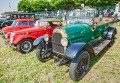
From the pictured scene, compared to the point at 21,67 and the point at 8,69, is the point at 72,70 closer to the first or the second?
the point at 21,67

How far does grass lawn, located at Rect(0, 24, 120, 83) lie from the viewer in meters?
2.74

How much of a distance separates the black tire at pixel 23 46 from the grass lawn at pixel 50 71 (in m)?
0.62

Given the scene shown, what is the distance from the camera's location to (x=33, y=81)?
2.68 m

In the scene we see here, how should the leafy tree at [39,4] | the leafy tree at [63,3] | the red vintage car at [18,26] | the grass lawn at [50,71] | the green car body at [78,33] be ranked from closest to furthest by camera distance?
the grass lawn at [50,71] < the green car body at [78,33] < the red vintage car at [18,26] < the leafy tree at [63,3] < the leafy tree at [39,4]

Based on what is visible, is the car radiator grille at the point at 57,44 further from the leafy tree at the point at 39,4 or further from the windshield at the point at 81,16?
the leafy tree at the point at 39,4

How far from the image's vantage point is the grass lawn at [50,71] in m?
2.74

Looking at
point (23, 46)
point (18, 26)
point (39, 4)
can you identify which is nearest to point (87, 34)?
point (23, 46)

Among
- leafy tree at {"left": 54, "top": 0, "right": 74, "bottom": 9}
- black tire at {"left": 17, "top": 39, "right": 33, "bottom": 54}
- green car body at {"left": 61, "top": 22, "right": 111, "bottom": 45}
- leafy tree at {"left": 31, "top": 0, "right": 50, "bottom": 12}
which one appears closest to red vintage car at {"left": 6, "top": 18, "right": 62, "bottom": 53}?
black tire at {"left": 17, "top": 39, "right": 33, "bottom": 54}

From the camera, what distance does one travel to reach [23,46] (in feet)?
15.3

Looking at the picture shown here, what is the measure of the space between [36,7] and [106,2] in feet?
91.1

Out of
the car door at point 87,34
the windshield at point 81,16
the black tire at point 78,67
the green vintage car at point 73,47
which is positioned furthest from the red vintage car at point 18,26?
the black tire at point 78,67

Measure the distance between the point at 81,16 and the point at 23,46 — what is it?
131 inches

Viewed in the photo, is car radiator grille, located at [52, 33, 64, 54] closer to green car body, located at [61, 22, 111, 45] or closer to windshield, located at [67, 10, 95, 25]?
green car body, located at [61, 22, 111, 45]

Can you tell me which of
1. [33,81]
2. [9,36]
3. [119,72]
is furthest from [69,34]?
[9,36]
